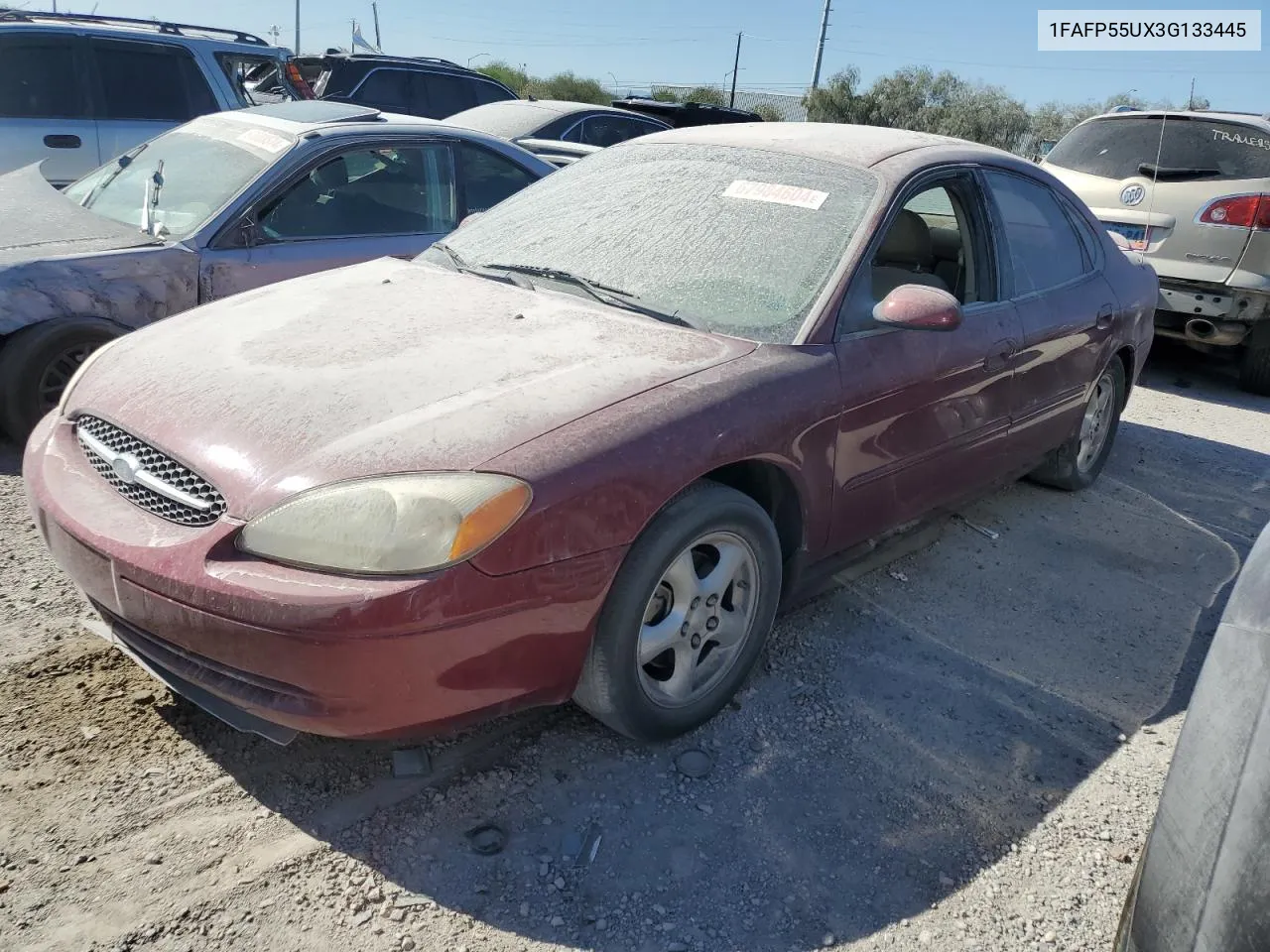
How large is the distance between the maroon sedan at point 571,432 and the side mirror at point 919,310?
0.04ft

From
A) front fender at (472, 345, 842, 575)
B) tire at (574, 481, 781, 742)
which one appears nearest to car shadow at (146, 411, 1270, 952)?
tire at (574, 481, 781, 742)

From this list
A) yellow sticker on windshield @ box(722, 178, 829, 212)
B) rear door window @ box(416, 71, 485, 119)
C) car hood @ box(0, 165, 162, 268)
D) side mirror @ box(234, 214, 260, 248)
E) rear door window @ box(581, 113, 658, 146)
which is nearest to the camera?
yellow sticker on windshield @ box(722, 178, 829, 212)

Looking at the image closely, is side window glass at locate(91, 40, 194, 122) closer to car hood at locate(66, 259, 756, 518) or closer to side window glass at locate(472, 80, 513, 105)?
side window glass at locate(472, 80, 513, 105)

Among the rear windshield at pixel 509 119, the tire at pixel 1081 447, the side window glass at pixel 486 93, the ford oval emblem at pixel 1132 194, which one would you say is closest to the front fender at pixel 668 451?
the tire at pixel 1081 447

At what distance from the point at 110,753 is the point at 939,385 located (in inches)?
104

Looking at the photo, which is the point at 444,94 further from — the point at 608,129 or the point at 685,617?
the point at 685,617

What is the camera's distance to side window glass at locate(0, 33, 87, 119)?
6938mm

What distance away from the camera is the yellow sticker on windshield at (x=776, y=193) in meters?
3.27

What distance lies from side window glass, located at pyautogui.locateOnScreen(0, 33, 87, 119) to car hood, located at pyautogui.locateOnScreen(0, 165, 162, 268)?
8.00 feet

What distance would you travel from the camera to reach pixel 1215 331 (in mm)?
6934

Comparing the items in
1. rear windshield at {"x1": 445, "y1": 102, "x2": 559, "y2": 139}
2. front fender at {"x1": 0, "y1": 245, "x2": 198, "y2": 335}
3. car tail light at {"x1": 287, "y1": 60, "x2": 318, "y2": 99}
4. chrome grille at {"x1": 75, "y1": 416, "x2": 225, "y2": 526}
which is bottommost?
chrome grille at {"x1": 75, "y1": 416, "x2": 225, "y2": 526}

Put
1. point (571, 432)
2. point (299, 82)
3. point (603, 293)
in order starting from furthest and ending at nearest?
point (299, 82), point (603, 293), point (571, 432)

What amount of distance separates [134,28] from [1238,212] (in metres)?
7.94

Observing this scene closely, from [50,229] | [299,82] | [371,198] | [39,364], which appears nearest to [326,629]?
[39,364]
